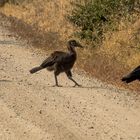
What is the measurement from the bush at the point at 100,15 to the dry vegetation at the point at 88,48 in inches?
20.1

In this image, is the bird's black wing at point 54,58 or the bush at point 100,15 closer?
the bird's black wing at point 54,58

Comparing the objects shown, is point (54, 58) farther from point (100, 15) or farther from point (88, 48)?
point (100, 15)

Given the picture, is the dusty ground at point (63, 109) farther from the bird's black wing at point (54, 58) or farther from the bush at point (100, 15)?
the bush at point (100, 15)

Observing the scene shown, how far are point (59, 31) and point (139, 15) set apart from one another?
4.25 metres

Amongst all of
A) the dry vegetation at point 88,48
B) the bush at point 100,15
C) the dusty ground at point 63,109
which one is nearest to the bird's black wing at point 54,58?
the dusty ground at point 63,109

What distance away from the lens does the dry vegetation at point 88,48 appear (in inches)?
718

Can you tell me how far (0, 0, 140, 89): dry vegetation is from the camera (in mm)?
18234

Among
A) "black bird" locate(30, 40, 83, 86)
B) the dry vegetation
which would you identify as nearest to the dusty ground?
"black bird" locate(30, 40, 83, 86)

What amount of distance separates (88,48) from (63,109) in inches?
322

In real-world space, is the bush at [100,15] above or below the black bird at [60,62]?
below

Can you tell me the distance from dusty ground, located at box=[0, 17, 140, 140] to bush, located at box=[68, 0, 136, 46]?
454 centimetres

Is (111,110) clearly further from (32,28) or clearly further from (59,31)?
(32,28)

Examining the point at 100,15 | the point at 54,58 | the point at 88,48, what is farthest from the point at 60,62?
the point at 100,15

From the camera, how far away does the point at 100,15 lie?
900 inches
